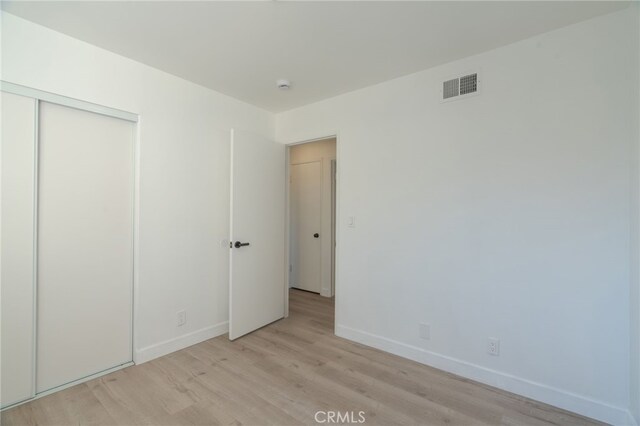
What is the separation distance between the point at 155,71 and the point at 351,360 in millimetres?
3040

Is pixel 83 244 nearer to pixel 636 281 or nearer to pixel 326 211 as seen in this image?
pixel 326 211

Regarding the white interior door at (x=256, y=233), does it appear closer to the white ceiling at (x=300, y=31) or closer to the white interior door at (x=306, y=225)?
the white ceiling at (x=300, y=31)

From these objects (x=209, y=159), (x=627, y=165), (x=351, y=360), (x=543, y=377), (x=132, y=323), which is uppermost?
(x=209, y=159)

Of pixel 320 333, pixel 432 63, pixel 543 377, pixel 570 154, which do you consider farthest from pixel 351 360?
pixel 432 63

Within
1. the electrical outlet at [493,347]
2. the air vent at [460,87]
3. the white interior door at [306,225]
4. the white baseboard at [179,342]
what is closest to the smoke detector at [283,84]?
the air vent at [460,87]

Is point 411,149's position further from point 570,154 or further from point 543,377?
point 543,377

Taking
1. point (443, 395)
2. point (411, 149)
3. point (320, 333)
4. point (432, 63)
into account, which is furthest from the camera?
point (320, 333)

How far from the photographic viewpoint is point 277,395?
6.63ft

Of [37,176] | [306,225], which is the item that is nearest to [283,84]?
[37,176]

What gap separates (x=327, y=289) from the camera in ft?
14.6

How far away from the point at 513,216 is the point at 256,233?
7.70ft

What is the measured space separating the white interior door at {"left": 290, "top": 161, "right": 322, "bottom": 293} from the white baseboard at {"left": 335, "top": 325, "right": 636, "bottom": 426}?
192 cm

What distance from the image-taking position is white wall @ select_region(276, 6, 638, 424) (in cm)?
178

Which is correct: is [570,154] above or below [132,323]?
above
